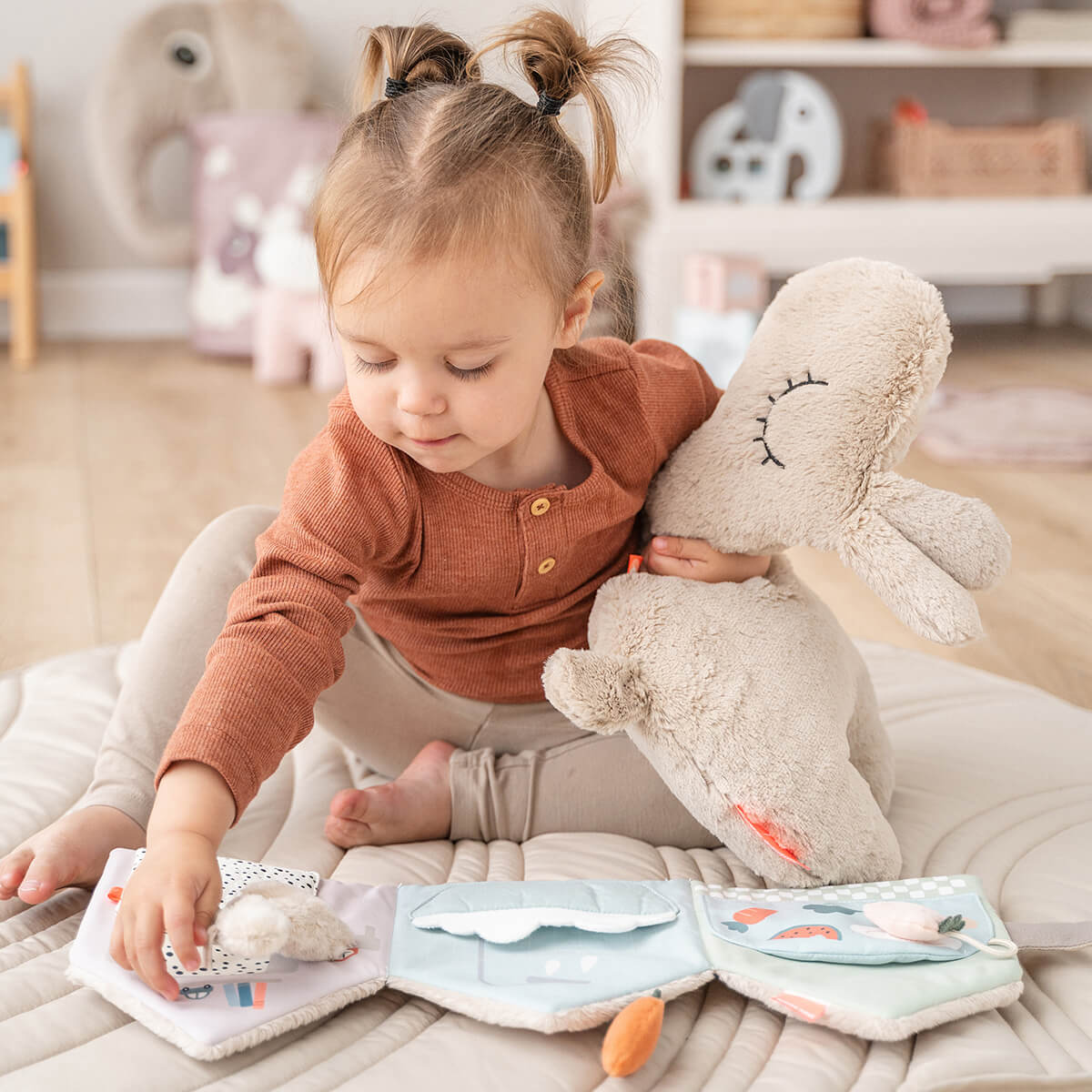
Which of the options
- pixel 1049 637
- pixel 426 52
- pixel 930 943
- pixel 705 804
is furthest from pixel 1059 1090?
pixel 1049 637

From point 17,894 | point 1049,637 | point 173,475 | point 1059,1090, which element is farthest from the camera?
point 173,475

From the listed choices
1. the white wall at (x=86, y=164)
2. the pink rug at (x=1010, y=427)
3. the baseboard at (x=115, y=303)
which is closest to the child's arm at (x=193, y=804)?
the pink rug at (x=1010, y=427)

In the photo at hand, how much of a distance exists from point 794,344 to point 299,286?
1.70 m

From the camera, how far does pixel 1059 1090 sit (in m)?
0.61

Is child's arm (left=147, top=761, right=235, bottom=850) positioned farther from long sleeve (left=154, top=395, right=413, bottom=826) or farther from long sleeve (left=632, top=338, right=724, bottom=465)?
long sleeve (left=632, top=338, right=724, bottom=465)

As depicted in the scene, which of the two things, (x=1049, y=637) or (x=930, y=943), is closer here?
(x=930, y=943)

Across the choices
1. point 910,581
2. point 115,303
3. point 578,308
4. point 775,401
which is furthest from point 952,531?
point 115,303

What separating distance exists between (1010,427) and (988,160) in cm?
59

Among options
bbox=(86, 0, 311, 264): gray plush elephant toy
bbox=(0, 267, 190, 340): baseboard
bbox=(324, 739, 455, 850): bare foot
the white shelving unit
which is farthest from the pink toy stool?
bbox=(324, 739, 455, 850): bare foot

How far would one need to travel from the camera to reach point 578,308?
811 mm

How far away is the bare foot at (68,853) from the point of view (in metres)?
0.75

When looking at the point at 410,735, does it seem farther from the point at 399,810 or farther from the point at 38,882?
the point at 38,882

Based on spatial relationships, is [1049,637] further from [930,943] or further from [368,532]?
[368,532]

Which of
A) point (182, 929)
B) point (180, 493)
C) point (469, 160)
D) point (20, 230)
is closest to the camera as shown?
→ point (182, 929)
